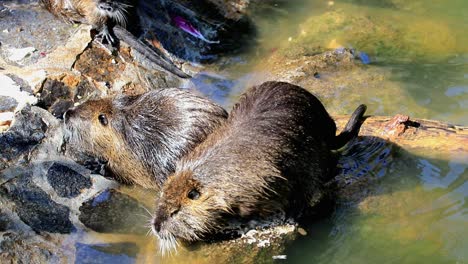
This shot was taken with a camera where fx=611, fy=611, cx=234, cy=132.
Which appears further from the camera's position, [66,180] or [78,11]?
[78,11]

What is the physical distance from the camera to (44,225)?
11.3 ft

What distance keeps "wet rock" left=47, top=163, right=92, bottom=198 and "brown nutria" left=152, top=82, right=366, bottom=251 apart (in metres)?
0.60

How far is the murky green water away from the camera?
3359 mm

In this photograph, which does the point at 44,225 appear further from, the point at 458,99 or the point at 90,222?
the point at 458,99

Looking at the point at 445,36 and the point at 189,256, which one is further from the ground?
the point at 445,36

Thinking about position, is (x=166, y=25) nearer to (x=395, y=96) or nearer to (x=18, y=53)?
(x=18, y=53)

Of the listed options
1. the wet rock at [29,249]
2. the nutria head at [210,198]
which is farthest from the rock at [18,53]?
the nutria head at [210,198]

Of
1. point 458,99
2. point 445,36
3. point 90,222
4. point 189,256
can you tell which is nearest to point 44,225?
point 90,222

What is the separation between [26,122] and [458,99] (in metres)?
3.07

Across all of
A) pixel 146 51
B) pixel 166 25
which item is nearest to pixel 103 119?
pixel 146 51

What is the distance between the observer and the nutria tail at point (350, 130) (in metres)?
3.82

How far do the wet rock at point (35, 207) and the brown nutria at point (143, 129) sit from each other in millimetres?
512

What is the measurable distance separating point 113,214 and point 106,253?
0.31m

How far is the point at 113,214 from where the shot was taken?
3.62m
